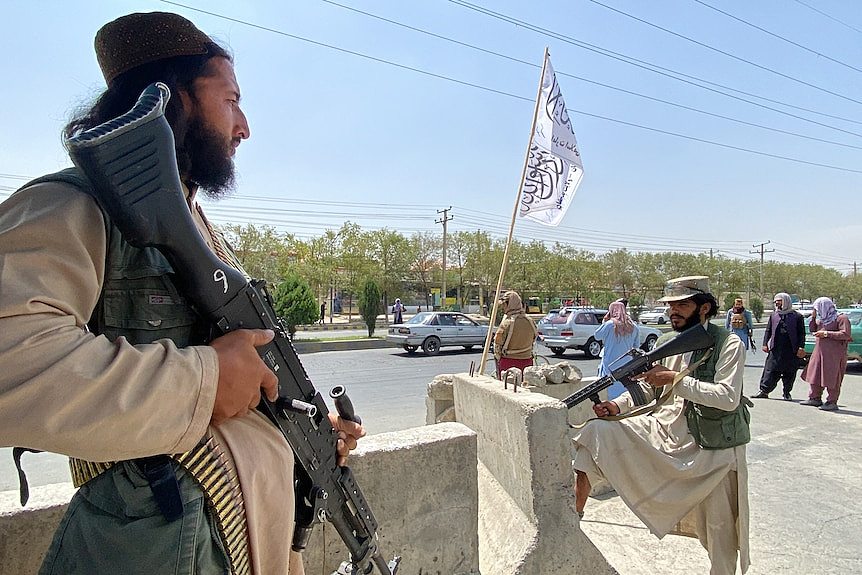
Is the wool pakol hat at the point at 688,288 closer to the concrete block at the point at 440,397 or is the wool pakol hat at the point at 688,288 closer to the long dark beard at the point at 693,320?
the long dark beard at the point at 693,320

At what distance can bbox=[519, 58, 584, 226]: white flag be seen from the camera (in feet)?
15.6

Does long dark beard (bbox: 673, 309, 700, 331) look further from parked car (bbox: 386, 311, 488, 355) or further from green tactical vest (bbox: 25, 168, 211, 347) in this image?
parked car (bbox: 386, 311, 488, 355)

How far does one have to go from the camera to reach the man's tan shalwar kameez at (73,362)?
31.8 inches

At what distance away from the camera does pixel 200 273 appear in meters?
1.07

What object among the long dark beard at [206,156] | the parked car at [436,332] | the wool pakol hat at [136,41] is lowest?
the parked car at [436,332]

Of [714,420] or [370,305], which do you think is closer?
[714,420]

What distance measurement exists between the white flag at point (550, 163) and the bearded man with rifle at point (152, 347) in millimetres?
3702

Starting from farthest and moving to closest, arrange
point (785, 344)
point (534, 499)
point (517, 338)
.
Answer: point (785, 344) < point (517, 338) < point (534, 499)

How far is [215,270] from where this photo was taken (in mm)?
1101

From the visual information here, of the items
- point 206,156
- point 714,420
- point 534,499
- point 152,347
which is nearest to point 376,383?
point 534,499

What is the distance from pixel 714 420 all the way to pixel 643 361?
0.49m

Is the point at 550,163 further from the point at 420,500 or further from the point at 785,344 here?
the point at 785,344

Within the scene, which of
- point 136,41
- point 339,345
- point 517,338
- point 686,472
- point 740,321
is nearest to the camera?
point 136,41

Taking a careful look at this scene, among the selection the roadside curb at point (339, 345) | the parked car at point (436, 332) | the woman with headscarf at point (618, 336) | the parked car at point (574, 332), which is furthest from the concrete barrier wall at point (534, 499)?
the roadside curb at point (339, 345)
